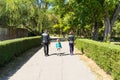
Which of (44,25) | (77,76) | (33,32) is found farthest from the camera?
(33,32)

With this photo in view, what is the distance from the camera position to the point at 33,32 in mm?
50438

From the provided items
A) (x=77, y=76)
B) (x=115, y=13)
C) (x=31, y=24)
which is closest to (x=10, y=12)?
(x=31, y=24)

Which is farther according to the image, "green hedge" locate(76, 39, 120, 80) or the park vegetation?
the park vegetation

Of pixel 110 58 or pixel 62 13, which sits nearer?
pixel 110 58

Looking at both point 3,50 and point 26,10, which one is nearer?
point 3,50

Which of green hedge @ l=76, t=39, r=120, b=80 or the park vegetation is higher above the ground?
the park vegetation

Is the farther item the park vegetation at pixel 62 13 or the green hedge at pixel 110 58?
the park vegetation at pixel 62 13

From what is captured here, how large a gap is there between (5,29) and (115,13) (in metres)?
15.2

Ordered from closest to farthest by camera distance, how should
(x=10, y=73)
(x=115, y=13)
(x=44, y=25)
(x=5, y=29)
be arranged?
(x=10, y=73) → (x=115, y=13) → (x=5, y=29) → (x=44, y=25)

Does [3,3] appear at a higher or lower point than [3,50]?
higher

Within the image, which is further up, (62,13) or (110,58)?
(62,13)

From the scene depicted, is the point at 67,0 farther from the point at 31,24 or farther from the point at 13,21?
the point at 31,24

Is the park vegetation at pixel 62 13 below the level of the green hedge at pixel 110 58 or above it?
above

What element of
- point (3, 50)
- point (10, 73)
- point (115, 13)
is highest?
point (115, 13)
